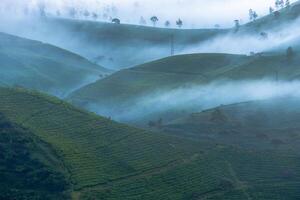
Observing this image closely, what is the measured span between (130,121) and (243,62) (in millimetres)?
45582

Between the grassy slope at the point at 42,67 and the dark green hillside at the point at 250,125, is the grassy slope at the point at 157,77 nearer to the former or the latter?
the grassy slope at the point at 42,67

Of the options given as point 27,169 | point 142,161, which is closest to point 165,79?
point 142,161

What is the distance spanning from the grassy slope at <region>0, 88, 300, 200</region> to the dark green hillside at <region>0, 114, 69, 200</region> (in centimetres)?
176

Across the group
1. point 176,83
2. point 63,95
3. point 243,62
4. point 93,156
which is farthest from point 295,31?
→ point 93,156

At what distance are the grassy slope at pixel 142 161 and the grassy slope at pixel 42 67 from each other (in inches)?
2382

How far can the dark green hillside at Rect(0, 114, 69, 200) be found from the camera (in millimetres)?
64938

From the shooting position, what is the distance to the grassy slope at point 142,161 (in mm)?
68750

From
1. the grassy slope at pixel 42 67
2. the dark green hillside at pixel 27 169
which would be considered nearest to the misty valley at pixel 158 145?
the dark green hillside at pixel 27 169

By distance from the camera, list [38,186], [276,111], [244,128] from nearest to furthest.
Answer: [38,186] → [244,128] → [276,111]

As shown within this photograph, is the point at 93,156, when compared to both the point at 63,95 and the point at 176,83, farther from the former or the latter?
the point at 63,95

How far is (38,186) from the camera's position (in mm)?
66312

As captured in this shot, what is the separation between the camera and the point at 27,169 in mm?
68062

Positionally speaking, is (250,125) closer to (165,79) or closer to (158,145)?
(158,145)

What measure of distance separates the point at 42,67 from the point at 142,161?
98558 millimetres
